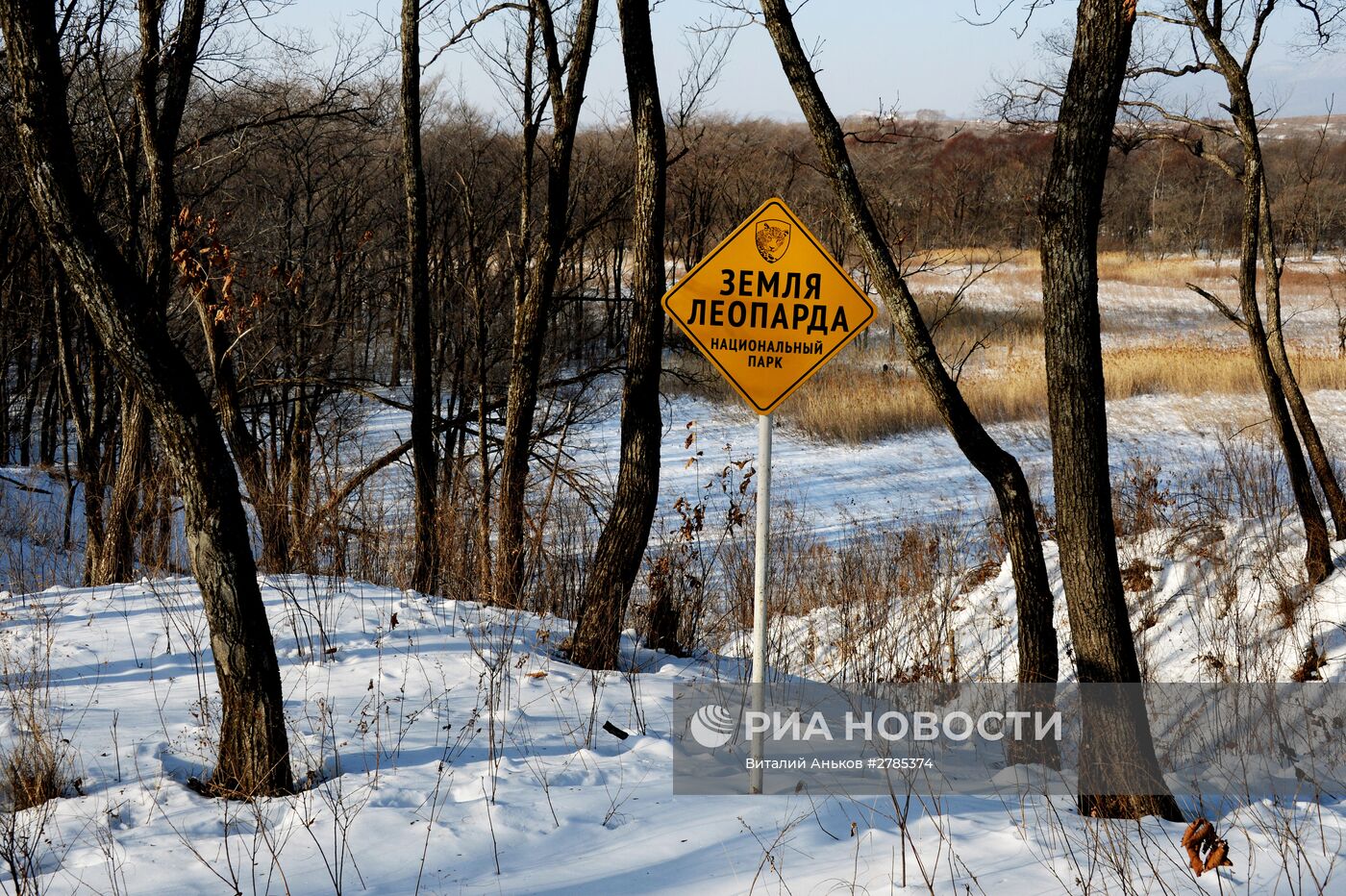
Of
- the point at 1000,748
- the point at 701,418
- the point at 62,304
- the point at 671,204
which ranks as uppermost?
the point at 671,204

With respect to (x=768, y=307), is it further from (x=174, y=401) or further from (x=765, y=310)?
(x=174, y=401)

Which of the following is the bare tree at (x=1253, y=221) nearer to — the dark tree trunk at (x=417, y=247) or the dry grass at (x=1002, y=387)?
the dark tree trunk at (x=417, y=247)

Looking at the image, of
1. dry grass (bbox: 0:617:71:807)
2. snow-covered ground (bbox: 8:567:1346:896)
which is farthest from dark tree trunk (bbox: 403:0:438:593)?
dry grass (bbox: 0:617:71:807)

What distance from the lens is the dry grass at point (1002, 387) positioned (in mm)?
20266

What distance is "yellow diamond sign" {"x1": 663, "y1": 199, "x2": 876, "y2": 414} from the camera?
4.16 metres

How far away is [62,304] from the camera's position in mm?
13156

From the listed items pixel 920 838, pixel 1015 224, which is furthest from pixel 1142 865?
pixel 1015 224

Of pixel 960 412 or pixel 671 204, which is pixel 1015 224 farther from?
pixel 960 412

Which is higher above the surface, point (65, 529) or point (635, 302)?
point (635, 302)

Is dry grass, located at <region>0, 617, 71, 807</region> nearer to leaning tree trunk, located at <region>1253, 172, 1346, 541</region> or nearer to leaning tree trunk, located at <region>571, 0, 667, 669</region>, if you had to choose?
leaning tree trunk, located at <region>571, 0, 667, 669</region>

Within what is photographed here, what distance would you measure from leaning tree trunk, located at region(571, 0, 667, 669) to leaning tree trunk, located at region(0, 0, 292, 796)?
2.64 metres

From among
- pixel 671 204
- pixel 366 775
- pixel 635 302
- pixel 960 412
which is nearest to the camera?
pixel 366 775

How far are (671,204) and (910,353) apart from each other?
31022 mm

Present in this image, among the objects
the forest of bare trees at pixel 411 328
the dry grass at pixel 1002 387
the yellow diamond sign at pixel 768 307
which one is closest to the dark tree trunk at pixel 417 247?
the forest of bare trees at pixel 411 328
